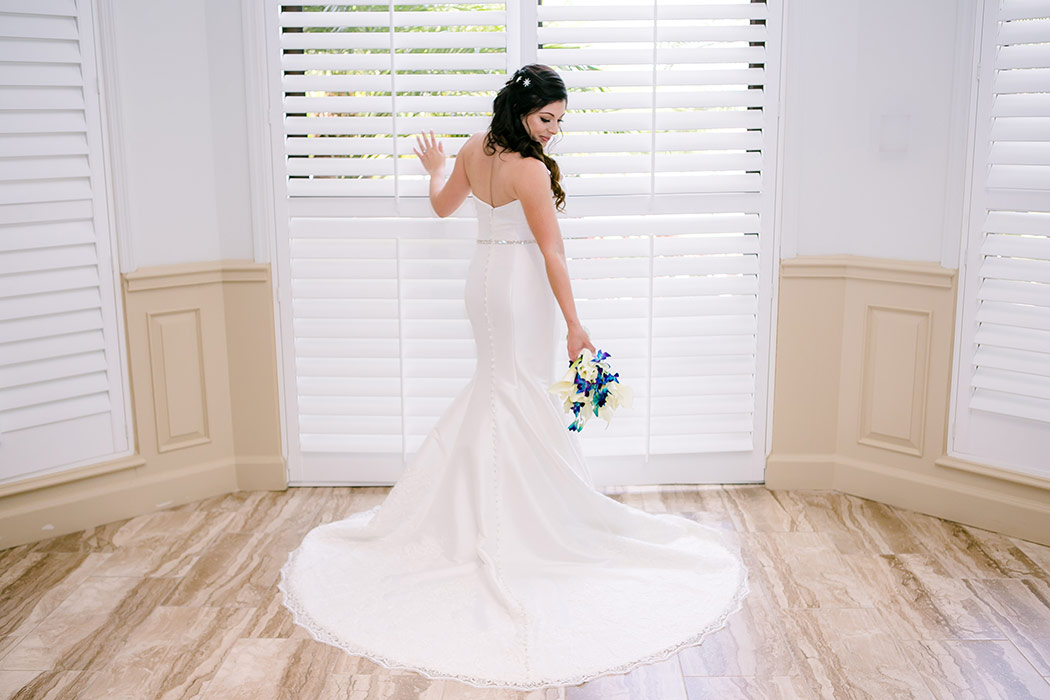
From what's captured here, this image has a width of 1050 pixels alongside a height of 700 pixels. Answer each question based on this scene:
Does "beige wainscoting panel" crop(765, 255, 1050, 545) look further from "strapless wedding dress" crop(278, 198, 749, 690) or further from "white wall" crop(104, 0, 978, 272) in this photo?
"strapless wedding dress" crop(278, 198, 749, 690)

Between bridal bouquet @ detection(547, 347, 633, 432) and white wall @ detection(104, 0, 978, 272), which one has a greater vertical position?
white wall @ detection(104, 0, 978, 272)

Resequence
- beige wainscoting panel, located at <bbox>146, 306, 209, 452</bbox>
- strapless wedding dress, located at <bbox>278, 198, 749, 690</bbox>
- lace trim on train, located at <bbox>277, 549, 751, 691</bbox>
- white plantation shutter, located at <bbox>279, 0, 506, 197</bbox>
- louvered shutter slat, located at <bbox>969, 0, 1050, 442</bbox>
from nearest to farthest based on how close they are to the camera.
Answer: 1. lace trim on train, located at <bbox>277, 549, 751, 691</bbox>
2. strapless wedding dress, located at <bbox>278, 198, 749, 690</bbox>
3. louvered shutter slat, located at <bbox>969, 0, 1050, 442</bbox>
4. white plantation shutter, located at <bbox>279, 0, 506, 197</bbox>
5. beige wainscoting panel, located at <bbox>146, 306, 209, 452</bbox>

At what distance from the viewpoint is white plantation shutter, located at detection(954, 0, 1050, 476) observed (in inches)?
136

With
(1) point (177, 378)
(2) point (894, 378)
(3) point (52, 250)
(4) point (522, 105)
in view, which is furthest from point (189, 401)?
(2) point (894, 378)

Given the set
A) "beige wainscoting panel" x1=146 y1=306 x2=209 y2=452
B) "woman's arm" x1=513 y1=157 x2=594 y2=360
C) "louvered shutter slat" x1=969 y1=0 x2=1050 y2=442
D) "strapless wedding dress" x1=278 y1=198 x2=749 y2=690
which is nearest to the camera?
"strapless wedding dress" x1=278 y1=198 x2=749 y2=690

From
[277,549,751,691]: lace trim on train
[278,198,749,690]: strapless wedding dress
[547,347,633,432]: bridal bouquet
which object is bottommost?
[277,549,751,691]: lace trim on train

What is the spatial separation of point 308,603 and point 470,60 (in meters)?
2.12

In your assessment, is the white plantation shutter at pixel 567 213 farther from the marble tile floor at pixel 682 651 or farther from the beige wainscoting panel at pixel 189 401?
the marble tile floor at pixel 682 651

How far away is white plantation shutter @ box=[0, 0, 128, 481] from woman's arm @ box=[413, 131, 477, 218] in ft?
4.06

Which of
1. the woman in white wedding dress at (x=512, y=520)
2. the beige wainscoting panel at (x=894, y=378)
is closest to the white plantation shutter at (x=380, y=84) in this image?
the woman in white wedding dress at (x=512, y=520)

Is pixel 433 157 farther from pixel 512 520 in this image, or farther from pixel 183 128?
pixel 512 520

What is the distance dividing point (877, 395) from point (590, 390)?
1.57 metres

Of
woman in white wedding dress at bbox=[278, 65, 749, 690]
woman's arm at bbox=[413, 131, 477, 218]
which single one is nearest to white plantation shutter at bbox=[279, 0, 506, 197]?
woman's arm at bbox=[413, 131, 477, 218]

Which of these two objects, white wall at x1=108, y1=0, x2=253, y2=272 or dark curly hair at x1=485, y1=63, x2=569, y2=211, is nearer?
dark curly hair at x1=485, y1=63, x2=569, y2=211
